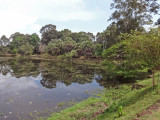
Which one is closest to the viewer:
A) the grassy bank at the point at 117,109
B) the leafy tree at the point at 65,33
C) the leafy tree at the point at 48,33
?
the grassy bank at the point at 117,109

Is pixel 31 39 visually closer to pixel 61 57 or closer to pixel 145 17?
pixel 61 57

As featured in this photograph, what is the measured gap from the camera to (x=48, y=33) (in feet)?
224

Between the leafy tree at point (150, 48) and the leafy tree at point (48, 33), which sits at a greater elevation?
the leafy tree at point (48, 33)

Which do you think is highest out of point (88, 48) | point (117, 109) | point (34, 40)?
point (34, 40)

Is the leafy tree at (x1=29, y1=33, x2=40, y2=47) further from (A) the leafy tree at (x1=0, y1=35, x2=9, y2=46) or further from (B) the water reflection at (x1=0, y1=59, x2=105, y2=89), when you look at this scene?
(B) the water reflection at (x1=0, y1=59, x2=105, y2=89)

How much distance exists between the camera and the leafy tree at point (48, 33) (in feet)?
223

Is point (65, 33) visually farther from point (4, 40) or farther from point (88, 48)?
point (4, 40)

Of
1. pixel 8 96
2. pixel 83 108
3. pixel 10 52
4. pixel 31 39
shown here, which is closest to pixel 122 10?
pixel 83 108

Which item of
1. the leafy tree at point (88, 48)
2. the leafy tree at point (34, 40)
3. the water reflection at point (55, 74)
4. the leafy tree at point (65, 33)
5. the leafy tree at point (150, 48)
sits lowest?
the water reflection at point (55, 74)

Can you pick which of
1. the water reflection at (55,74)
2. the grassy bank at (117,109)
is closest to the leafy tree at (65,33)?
the water reflection at (55,74)

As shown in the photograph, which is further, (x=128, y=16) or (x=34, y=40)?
(x=34, y=40)

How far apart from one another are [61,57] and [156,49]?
38.9 meters

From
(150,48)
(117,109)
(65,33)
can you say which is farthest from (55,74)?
(65,33)

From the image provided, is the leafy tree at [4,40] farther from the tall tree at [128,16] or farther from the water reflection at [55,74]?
the tall tree at [128,16]
